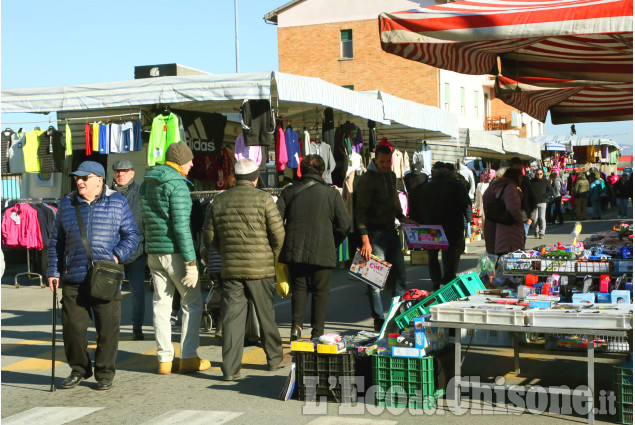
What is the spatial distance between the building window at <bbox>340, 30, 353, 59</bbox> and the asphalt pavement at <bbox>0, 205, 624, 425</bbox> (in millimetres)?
38187

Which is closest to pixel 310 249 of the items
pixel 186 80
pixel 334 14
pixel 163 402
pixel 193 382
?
pixel 193 382

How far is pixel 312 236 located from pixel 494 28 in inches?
113

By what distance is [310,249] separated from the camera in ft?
28.0

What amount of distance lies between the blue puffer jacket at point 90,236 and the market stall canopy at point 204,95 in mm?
4842

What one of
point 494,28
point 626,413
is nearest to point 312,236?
point 494,28

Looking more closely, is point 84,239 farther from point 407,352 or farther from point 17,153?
point 17,153

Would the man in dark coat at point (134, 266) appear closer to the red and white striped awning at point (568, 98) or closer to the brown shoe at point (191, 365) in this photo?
the brown shoe at point (191, 365)

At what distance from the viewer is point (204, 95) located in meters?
12.7

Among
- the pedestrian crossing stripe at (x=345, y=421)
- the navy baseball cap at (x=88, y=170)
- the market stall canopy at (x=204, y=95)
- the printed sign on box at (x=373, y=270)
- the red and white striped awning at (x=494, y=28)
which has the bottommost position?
the pedestrian crossing stripe at (x=345, y=421)


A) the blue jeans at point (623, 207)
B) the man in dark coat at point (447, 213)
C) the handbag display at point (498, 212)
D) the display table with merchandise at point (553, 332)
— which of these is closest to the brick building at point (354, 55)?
the blue jeans at point (623, 207)

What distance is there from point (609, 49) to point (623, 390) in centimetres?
413

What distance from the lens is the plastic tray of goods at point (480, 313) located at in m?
6.09

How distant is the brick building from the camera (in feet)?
148

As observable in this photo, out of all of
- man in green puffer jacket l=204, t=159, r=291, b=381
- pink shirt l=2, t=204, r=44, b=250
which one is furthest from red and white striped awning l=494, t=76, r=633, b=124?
pink shirt l=2, t=204, r=44, b=250
